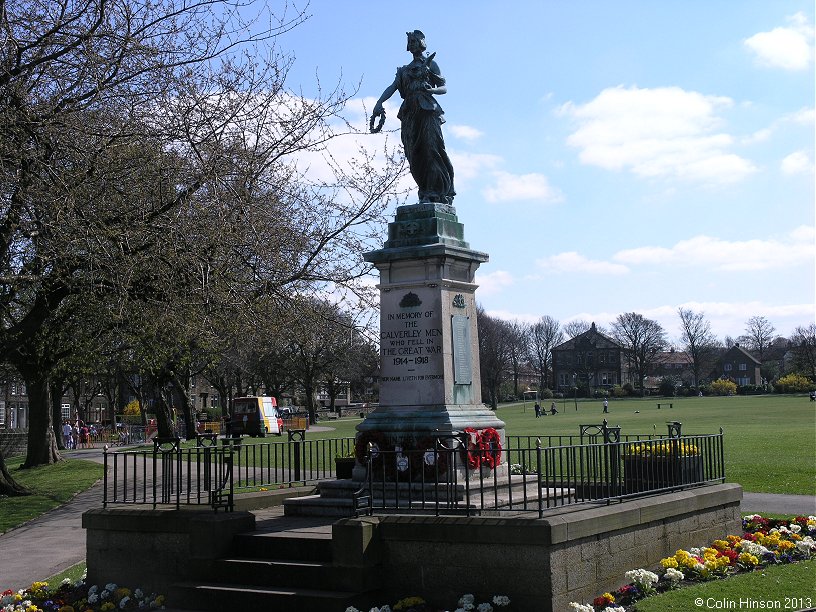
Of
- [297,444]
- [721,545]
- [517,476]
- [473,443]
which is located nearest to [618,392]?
[297,444]

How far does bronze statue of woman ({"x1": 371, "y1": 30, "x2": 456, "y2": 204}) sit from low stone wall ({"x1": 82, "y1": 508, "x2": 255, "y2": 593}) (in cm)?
563

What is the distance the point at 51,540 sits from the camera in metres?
18.6

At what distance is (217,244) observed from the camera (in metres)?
16.5

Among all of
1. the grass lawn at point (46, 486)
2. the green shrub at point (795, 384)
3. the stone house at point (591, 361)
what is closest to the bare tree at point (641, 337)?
the stone house at point (591, 361)

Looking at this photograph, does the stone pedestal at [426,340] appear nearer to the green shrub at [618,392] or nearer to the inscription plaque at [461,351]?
the inscription plaque at [461,351]

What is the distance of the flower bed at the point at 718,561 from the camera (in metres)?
9.96

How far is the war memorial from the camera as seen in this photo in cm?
973

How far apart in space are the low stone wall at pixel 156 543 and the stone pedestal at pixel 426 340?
2560 millimetres

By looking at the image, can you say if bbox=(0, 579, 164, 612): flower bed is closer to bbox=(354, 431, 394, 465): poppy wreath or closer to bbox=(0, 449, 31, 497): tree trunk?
bbox=(354, 431, 394, 465): poppy wreath

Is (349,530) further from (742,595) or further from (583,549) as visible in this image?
(742,595)

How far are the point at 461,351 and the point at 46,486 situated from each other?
2019 centimetres

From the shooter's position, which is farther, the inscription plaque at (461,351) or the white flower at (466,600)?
the inscription plaque at (461,351)

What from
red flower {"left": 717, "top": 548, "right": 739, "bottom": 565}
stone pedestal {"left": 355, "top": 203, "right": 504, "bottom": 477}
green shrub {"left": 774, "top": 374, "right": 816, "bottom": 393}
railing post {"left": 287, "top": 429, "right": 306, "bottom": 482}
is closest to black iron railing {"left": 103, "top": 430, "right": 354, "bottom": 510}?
railing post {"left": 287, "top": 429, "right": 306, "bottom": 482}

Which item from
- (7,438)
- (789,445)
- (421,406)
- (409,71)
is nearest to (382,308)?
(421,406)
